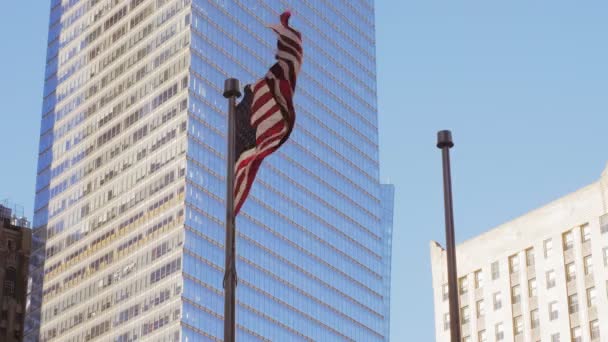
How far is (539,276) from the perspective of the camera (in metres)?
110

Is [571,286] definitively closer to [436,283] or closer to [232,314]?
[436,283]

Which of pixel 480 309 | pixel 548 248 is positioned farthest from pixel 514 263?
pixel 480 309

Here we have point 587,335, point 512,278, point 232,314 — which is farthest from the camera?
point 512,278

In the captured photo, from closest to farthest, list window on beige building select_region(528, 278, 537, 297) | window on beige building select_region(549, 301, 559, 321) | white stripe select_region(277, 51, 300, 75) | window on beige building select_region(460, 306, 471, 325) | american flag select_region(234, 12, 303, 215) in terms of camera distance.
A: american flag select_region(234, 12, 303, 215) → white stripe select_region(277, 51, 300, 75) → window on beige building select_region(549, 301, 559, 321) → window on beige building select_region(528, 278, 537, 297) → window on beige building select_region(460, 306, 471, 325)

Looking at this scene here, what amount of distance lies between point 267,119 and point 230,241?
4566 millimetres

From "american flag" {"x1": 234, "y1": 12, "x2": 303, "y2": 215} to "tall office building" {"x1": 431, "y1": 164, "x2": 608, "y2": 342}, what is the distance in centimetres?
6234

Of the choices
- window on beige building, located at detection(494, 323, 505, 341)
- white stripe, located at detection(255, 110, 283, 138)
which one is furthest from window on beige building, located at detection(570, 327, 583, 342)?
white stripe, located at detection(255, 110, 283, 138)

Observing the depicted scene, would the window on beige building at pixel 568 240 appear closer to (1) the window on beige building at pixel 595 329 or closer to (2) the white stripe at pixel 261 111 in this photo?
(1) the window on beige building at pixel 595 329

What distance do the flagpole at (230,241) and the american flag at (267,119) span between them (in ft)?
2.24

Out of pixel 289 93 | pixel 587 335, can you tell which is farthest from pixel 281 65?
pixel 587 335

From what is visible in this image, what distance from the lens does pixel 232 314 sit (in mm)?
41000

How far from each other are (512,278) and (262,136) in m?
69.0

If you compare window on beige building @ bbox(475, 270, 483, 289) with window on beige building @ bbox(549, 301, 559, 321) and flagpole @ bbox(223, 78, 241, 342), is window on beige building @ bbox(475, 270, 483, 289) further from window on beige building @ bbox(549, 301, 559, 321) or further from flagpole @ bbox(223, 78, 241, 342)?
flagpole @ bbox(223, 78, 241, 342)

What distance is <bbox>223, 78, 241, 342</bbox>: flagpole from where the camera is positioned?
135ft
